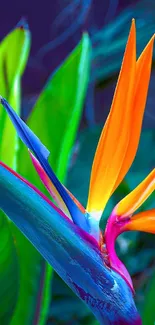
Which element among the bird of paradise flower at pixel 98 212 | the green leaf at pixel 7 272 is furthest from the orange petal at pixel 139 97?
the green leaf at pixel 7 272

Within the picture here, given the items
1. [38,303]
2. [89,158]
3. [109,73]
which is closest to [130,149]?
Result: [38,303]

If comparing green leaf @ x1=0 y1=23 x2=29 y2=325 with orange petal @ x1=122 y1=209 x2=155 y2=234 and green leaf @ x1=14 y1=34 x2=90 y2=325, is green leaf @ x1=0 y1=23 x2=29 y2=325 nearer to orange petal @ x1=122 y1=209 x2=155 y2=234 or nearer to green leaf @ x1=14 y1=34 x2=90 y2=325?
green leaf @ x1=14 y1=34 x2=90 y2=325

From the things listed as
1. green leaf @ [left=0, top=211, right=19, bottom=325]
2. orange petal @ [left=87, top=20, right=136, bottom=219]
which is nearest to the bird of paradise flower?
orange petal @ [left=87, top=20, right=136, bottom=219]

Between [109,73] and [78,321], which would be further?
[109,73]

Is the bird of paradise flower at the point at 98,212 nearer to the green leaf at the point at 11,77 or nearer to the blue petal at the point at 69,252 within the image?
the blue petal at the point at 69,252

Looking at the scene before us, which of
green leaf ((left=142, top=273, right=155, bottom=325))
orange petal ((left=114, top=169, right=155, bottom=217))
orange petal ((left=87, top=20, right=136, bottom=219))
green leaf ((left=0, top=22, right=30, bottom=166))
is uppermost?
green leaf ((left=0, top=22, right=30, bottom=166))

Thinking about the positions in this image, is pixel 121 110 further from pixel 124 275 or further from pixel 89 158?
pixel 89 158

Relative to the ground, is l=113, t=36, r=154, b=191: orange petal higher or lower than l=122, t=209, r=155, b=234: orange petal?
higher
